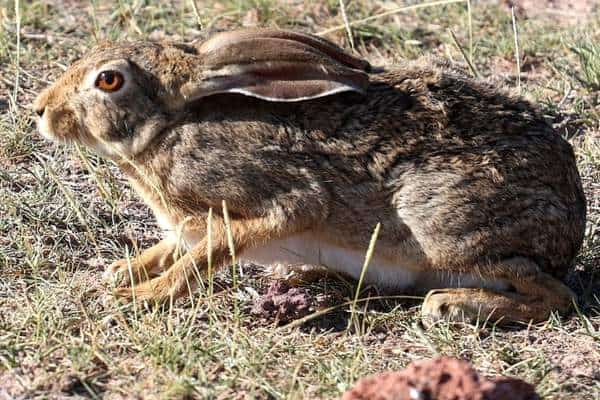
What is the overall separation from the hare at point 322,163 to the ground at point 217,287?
0.74 feet

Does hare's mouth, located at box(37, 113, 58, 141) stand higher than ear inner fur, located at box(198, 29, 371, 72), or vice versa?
ear inner fur, located at box(198, 29, 371, 72)

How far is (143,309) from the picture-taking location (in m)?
5.18

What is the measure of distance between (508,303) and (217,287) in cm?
128

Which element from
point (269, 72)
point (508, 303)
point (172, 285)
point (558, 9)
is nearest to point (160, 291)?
point (172, 285)

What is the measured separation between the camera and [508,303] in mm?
5305

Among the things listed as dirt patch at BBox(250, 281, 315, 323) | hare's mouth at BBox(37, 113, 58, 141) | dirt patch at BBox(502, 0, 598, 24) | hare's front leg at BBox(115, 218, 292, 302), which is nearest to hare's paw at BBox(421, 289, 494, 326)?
dirt patch at BBox(250, 281, 315, 323)

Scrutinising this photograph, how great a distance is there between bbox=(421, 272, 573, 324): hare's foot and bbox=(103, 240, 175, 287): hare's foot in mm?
1176

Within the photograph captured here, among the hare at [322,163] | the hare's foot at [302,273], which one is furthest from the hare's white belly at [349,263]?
the hare's foot at [302,273]

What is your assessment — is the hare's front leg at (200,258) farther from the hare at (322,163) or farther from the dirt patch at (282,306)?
the dirt patch at (282,306)

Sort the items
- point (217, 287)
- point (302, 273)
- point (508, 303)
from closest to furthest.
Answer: point (508, 303) < point (217, 287) < point (302, 273)

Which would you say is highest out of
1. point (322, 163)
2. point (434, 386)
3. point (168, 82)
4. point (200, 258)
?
point (168, 82)

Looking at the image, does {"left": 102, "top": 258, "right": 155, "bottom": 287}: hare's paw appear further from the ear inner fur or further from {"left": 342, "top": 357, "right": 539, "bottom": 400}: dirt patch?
{"left": 342, "top": 357, "right": 539, "bottom": 400}: dirt patch

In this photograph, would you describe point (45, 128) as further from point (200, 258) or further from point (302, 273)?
point (302, 273)

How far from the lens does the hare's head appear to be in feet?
17.0
